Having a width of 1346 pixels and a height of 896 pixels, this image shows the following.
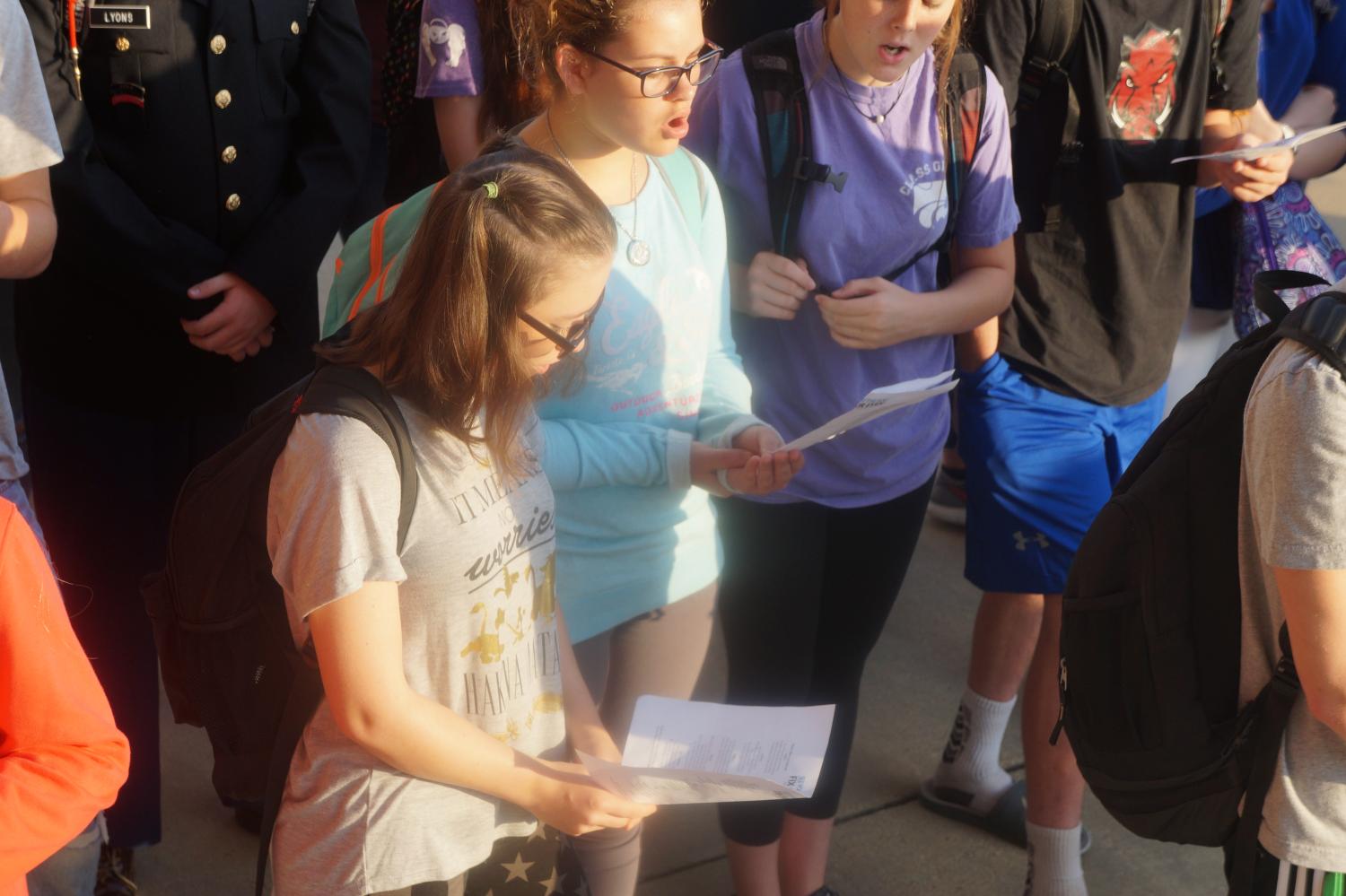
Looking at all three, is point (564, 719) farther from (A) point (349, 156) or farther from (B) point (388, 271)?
(A) point (349, 156)

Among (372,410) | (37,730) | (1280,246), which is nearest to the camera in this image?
(37,730)

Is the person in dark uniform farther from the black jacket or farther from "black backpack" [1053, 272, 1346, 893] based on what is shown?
"black backpack" [1053, 272, 1346, 893]

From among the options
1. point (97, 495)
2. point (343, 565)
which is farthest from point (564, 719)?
point (97, 495)

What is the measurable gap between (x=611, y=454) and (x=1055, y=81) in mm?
1317

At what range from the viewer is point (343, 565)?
1.62 meters

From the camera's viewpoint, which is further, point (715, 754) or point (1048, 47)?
point (1048, 47)

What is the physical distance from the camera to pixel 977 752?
3453 millimetres

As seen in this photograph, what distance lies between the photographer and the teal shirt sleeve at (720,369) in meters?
2.40

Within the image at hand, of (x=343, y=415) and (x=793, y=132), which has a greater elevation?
(x=793, y=132)

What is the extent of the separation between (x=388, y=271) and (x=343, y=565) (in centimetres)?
55

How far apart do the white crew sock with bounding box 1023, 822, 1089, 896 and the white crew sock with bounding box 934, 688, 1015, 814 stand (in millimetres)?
379

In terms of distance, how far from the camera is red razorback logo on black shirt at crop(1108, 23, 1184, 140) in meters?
2.93

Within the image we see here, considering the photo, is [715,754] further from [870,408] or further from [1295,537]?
[1295,537]

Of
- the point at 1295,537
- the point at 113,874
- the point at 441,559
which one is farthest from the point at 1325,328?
the point at 113,874
